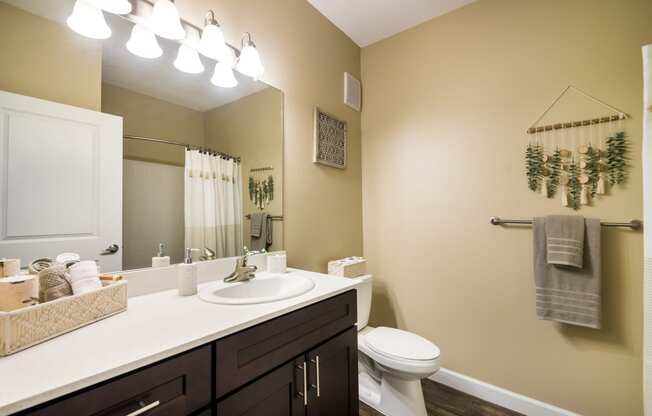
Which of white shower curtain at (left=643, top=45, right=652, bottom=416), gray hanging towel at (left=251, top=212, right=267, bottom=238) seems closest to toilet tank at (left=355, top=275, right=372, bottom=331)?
gray hanging towel at (left=251, top=212, right=267, bottom=238)

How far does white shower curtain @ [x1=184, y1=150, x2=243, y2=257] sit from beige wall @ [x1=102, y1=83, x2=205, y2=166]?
8cm

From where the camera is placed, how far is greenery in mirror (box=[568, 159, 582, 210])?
143cm

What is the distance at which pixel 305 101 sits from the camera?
1796mm

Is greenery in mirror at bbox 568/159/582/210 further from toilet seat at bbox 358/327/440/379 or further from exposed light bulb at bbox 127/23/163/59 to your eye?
exposed light bulb at bbox 127/23/163/59

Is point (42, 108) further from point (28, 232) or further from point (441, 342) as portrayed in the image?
point (441, 342)

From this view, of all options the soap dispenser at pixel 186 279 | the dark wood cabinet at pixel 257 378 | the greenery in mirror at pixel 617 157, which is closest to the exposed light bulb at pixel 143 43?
the soap dispenser at pixel 186 279

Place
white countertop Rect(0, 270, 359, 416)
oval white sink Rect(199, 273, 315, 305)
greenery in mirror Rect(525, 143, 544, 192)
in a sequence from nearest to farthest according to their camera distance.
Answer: white countertop Rect(0, 270, 359, 416)
oval white sink Rect(199, 273, 315, 305)
greenery in mirror Rect(525, 143, 544, 192)

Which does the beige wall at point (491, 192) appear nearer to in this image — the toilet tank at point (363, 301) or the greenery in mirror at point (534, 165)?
the greenery in mirror at point (534, 165)

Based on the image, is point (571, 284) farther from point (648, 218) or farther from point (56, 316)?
point (56, 316)

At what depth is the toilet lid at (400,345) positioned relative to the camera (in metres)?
1.39

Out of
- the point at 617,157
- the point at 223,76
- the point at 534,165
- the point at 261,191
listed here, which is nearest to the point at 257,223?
the point at 261,191

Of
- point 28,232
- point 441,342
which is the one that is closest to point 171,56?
point 28,232

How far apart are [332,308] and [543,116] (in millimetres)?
1598

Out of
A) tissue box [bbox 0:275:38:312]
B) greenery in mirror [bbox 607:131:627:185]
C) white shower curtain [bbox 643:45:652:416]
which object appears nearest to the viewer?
tissue box [bbox 0:275:38:312]
